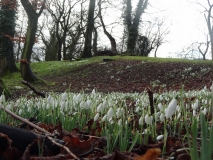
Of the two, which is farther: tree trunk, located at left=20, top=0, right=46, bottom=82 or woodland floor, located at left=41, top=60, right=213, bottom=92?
tree trunk, located at left=20, top=0, right=46, bottom=82

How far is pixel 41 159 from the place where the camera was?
0.98m

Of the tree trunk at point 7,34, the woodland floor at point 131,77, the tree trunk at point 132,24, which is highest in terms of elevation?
the tree trunk at point 132,24

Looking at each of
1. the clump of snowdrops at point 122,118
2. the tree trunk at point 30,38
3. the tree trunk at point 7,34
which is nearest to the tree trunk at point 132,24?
the tree trunk at point 7,34

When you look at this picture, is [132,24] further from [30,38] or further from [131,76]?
[30,38]

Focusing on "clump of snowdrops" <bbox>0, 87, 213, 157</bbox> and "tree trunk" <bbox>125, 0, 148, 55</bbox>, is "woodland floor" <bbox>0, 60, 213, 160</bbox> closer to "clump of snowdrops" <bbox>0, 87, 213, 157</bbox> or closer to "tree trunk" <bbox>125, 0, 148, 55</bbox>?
"tree trunk" <bbox>125, 0, 148, 55</bbox>

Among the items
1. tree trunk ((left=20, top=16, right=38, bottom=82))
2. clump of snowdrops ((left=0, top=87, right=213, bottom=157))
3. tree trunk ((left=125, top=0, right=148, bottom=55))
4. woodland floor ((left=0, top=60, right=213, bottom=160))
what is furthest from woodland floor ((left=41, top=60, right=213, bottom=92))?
clump of snowdrops ((left=0, top=87, right=213, bottom=157))

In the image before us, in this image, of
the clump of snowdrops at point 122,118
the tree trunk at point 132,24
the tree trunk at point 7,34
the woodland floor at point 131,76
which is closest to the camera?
the clump of snowdrops at point 122,118

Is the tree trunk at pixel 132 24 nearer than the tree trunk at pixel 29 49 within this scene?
No

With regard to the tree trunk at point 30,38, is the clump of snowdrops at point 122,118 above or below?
below

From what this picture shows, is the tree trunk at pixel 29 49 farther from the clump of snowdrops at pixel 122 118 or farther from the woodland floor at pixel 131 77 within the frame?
the clump of snowdrops at pixel 122 118

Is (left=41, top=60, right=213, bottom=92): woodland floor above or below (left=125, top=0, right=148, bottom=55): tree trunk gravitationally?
below

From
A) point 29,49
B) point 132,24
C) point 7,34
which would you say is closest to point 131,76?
point 29,49

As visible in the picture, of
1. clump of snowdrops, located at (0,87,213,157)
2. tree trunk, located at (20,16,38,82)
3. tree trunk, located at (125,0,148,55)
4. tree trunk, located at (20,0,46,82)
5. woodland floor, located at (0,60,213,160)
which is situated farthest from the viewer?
tree trunk, located at (125,0,148,55)

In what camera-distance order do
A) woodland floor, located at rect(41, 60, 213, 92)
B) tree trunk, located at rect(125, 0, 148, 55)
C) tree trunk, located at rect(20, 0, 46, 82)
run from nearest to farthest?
1. woodland floor, located at rect(41, 60, 213, 92)
2. tree trunk, located at rect(20, 0, 46, 82)
3. tree trunk, located at rect(125, 0, 148, 55)
